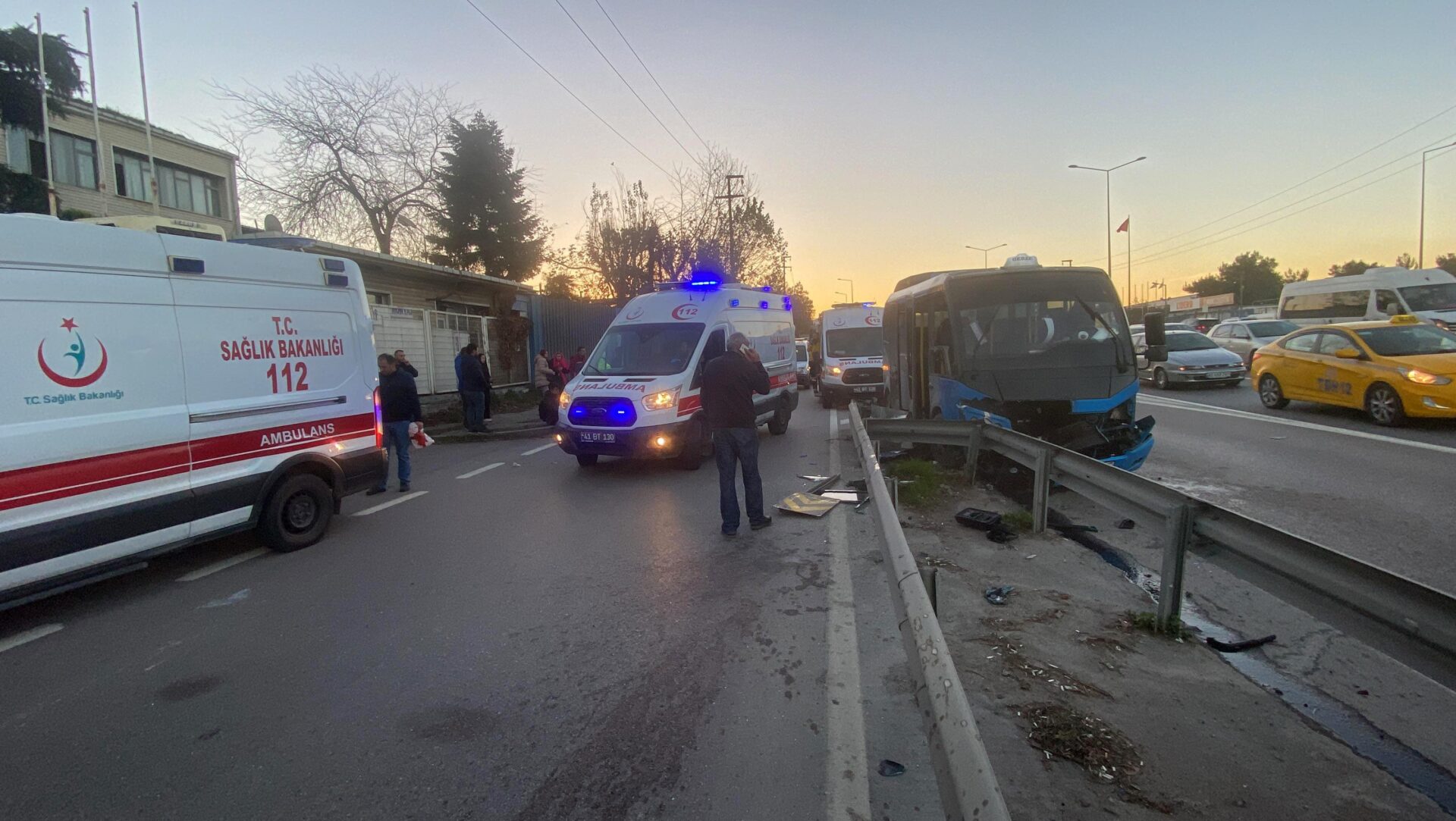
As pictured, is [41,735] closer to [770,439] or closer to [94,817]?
[94,817]

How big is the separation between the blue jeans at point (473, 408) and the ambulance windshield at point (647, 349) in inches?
203

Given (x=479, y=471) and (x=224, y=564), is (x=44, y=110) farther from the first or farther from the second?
(x=224, y=564)

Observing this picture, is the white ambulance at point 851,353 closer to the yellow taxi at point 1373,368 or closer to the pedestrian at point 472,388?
the yellow taxi at point 1373,368

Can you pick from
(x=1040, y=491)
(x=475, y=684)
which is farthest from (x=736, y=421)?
(x=475, y=684)

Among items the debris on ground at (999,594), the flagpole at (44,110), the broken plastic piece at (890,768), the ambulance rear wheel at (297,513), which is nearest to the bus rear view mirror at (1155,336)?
the debris on ground at (999,594)

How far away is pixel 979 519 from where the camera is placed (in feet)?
21.7

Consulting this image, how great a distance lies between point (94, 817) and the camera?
2873 millimetres

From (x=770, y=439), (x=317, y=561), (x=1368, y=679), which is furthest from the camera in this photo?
(x=770, y=439)

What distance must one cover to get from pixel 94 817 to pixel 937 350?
8.28 m

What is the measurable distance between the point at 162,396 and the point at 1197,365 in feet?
65.5

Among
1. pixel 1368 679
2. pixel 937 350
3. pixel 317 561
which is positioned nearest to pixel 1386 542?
pixel 1368 679

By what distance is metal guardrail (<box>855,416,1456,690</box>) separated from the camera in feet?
8.65

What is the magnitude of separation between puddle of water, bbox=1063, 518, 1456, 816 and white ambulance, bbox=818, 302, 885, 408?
1300cm

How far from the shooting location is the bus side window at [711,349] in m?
10.2
